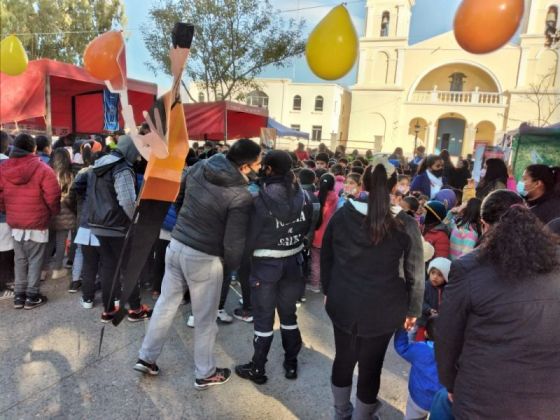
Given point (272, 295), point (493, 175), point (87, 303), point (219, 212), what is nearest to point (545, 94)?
point (493, 175)

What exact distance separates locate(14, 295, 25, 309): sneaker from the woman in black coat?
13.0 feet

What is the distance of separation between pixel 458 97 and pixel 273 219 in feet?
Answer: 114

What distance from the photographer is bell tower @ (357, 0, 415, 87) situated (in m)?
31.5

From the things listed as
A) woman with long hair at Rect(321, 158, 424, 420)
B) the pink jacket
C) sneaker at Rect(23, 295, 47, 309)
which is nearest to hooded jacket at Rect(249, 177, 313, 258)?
woman with long hair at Rect(321, 158, 424, 420)

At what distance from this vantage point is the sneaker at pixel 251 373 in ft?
9.36

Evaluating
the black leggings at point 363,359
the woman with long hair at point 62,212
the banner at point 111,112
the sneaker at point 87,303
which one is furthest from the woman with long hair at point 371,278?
the banner at point 111,112

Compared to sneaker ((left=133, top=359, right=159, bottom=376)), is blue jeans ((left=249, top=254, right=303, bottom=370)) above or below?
above

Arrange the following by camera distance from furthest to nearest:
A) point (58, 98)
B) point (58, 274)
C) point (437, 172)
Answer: point (58, 98) → point (437, 172) → point (58, 274)

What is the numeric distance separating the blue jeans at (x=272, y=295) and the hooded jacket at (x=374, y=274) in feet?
1.99

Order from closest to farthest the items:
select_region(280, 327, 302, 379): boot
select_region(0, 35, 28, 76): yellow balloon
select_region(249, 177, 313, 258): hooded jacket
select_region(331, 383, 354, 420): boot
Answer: select_region(0, 35, 28, 76): yellow balloon < select_region(331, 383, 354, 420): boot < select_region(249, 177, 313, 258): hooded jacket < select_region(280, 327, 302, 379): boot

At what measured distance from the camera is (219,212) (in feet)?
8.32

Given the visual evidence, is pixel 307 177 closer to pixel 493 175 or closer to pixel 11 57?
pixel 493 175

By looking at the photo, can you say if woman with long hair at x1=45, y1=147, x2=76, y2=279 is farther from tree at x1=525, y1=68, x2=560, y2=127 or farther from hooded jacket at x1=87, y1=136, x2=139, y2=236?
tree at x1=525, y1=68, x2=560, y2=127

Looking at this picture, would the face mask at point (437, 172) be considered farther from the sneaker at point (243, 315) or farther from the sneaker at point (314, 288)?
the sneaker at point (243, 315)
